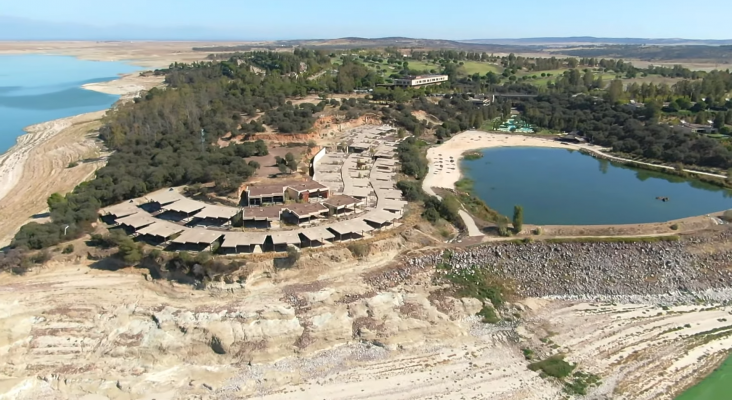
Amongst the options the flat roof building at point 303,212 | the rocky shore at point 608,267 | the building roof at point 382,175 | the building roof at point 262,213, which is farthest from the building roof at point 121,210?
the rocky shore at point 608,267

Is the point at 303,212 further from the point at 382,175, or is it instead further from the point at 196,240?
the point at 382,175

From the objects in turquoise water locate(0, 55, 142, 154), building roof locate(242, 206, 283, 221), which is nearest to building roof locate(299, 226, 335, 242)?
building roof locate(242, 206, 283, 221)

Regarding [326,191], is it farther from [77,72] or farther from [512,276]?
[77,72]

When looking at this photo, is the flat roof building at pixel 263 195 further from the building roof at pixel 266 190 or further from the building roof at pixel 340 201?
the building roof at pixel 340 201

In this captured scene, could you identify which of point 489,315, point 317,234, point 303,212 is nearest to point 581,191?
point 489,315

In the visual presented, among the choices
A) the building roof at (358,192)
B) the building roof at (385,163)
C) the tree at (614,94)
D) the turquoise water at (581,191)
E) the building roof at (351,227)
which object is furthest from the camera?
the tree at (614,94)

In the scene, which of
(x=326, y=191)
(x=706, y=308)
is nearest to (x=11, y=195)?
(x=326, y=191)
